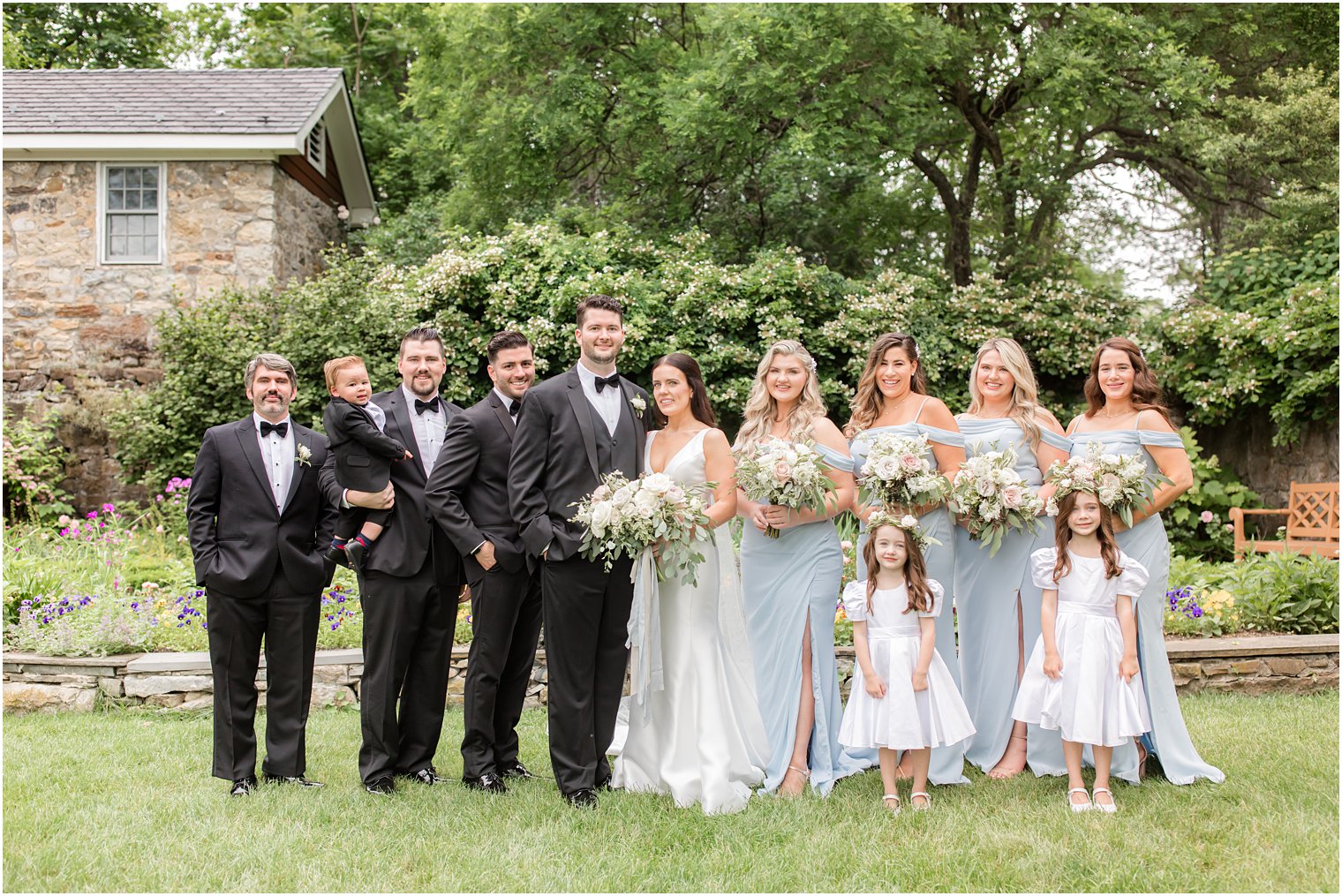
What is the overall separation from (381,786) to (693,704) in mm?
1597

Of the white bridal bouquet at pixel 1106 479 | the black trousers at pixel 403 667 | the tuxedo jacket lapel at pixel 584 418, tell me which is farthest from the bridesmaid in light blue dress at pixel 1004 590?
the black trousers at pixel 403 667

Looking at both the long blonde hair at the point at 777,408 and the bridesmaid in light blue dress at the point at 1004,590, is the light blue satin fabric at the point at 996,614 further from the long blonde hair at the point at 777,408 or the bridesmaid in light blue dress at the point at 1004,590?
the long blonde hair at the point at 777,408

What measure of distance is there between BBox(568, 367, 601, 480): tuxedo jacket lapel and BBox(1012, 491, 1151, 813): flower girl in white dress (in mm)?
2192

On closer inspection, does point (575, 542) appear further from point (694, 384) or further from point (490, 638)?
point (694, 384)

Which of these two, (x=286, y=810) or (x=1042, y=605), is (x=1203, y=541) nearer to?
(x=1042, y=605)

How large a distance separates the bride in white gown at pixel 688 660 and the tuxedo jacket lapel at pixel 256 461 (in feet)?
6.14

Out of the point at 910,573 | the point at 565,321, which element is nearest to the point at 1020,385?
the point at 910,573

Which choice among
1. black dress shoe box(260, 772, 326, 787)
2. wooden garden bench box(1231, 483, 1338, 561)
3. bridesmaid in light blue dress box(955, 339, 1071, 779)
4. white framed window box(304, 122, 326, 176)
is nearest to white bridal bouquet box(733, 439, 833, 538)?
bridesmaid in light blue dress box(955, 339, 1071, 779)

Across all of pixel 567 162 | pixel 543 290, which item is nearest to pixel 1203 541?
pixel 543 290

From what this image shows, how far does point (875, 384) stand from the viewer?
5.69 meters

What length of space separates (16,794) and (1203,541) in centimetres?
1288

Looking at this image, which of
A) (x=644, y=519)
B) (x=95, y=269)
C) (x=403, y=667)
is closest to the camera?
(x=644, y=519)

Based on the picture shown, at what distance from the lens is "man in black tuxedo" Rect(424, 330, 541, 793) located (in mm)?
5145

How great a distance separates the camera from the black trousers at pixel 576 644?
16.5ft
